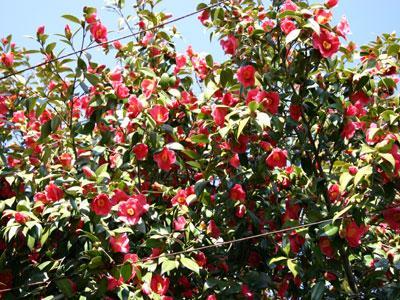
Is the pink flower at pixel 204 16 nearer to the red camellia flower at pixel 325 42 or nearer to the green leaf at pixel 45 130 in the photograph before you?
the red camellia flower at pixel 325 42

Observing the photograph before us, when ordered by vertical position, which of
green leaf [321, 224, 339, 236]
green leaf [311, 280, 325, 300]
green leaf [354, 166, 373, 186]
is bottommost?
green leaf [311, 280, 325, 300]

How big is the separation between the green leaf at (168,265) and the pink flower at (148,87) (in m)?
0.68

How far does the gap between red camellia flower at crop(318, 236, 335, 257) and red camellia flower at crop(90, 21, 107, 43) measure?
1.21 meters

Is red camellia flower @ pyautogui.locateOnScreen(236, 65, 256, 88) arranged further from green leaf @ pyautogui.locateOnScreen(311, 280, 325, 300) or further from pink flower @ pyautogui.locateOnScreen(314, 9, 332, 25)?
green leaf @ pyautogui.locateOnScreen(311, 280, 325, 300)

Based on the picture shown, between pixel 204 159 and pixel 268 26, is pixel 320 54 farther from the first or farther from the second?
pixel 204 159

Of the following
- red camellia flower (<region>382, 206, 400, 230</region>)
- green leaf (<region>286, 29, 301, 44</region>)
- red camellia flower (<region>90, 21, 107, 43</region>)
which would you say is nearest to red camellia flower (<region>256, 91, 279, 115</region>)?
green leaf (<region>286, 29, 301, 44</region>)

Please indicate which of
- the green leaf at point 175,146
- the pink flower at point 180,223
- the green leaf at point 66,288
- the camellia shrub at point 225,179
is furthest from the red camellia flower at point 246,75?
the green leaf at point 66,288

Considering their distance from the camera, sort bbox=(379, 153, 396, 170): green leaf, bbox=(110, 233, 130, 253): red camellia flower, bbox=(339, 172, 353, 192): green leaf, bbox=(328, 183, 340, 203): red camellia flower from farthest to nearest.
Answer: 1. bbox=(328, 183, 340, 203): red camellia flower
2. bbox=(110, 233, 130, 253): red camellia flower
3. bbox=(339, 172, 353, 192): green leaf
4. bbox=(379, 153, 396, 170): green leaf

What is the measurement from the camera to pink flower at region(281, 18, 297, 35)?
189cm

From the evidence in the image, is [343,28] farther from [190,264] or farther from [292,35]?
[190,264]

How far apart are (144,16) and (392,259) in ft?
5.67

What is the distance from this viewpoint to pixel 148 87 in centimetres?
217

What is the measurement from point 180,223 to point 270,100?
571mm

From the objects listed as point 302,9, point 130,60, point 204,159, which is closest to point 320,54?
point 302,9
